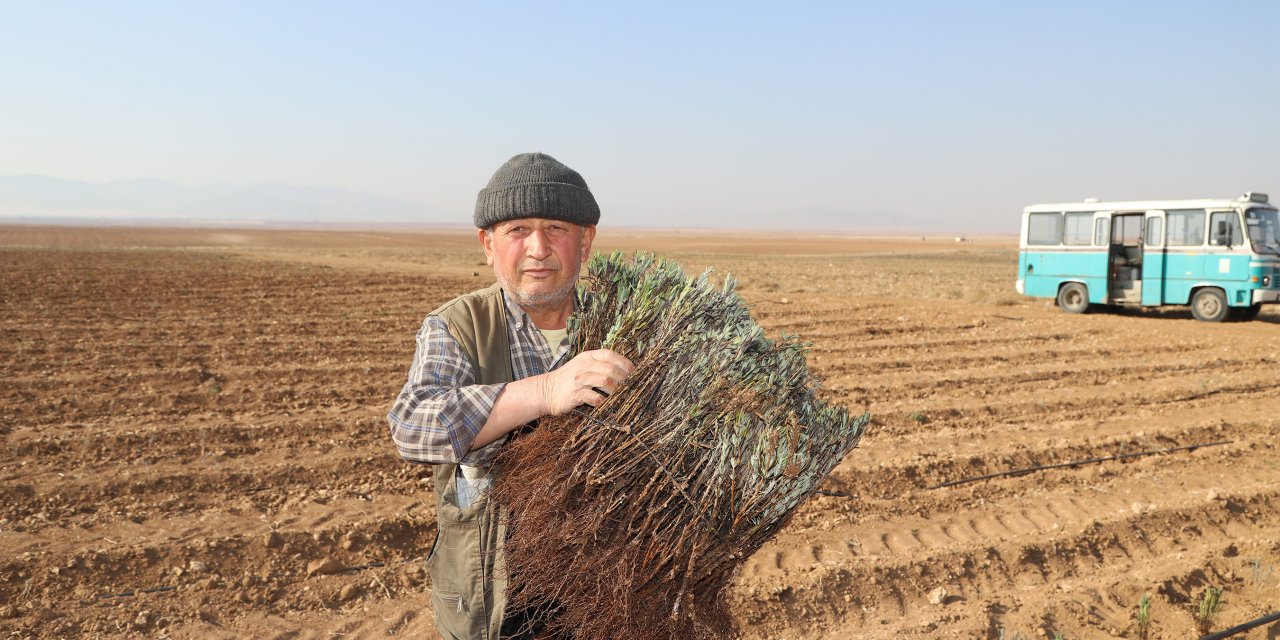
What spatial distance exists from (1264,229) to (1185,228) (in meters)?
1.14

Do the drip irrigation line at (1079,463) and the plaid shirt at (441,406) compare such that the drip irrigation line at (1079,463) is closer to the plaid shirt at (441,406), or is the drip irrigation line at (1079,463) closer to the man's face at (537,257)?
the man's face at (537,257)

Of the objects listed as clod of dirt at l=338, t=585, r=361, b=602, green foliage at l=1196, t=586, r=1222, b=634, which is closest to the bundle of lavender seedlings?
clod of dirt at l=338, t=585, r=361, b=602

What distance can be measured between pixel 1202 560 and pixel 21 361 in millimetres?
10505

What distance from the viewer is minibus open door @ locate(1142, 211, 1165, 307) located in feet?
46.9

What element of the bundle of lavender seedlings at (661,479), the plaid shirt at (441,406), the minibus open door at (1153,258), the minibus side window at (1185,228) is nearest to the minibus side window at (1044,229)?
the minibus open door at (1153,258)

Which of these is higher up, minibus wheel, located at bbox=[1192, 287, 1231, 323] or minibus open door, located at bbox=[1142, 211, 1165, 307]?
minibus open door, located at bbox=[1142, 211, 1165, 307]

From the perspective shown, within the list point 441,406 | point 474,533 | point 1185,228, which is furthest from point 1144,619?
point 1185,228

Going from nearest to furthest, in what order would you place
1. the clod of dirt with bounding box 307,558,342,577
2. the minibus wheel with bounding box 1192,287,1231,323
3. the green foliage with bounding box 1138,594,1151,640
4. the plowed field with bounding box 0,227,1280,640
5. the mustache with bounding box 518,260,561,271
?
1. the mustache with bounding box 518,260,561,271
2. the green foliage with bounding box 1138,594,1151,640
3. the plowed field with bounding box 0,227,1280,640
4. the clod of dirt with bounding box 307,558,342,577
5. the minibus wheel with bounding box 1192,287,1231,323

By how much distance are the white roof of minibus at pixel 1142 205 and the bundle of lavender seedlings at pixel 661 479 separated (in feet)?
49.4

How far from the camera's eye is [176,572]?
13.9ft

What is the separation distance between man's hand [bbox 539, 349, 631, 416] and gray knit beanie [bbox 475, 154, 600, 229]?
0.37 meters

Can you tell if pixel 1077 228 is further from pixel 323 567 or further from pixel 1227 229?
pixel 323 567

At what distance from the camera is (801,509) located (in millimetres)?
5172

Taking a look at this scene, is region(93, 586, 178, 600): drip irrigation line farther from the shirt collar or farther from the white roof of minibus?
the white roof of minibus
